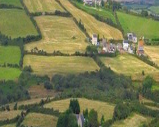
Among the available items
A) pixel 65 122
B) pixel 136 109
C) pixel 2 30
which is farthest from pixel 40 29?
pixel 65 122

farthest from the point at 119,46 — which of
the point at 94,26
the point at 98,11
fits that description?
the point at 98,11

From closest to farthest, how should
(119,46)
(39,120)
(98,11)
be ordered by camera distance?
(39,120), (119,46), (98,11)

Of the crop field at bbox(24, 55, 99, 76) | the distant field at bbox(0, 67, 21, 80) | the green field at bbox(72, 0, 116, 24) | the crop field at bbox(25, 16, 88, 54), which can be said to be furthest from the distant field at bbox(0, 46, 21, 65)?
the green field at bbox(72, 0, 116, 24)

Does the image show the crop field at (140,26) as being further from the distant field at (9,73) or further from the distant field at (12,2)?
the distant field at (9,73)

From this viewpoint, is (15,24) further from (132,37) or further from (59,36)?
(132,37)

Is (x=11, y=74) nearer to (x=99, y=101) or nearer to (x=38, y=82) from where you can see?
(x=38, y=82)

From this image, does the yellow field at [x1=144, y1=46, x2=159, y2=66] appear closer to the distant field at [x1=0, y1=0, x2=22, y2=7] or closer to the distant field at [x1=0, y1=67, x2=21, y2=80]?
the distant field at [x1=0, y1=67, x2=21, y2=80]
